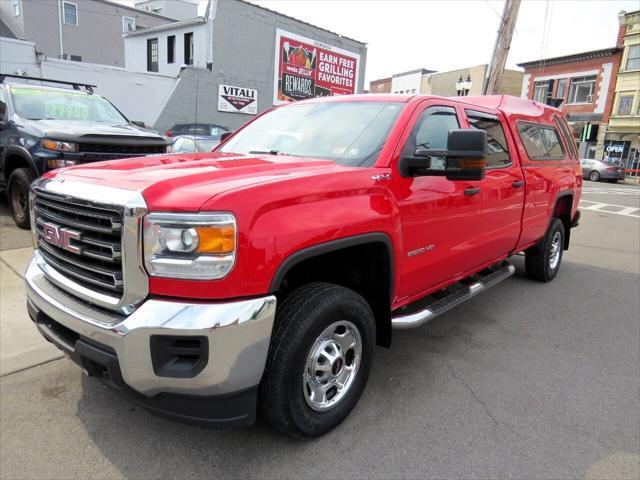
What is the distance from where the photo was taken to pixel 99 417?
8.86 feet

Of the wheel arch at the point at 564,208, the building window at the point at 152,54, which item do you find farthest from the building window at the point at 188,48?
the wheel arch at the point at 564,208

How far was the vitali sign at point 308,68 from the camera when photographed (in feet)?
84.3

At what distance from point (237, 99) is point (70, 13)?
674 inches

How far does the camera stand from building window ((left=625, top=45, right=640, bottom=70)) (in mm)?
34344

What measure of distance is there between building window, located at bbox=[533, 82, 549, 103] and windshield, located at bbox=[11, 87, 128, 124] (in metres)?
41.2

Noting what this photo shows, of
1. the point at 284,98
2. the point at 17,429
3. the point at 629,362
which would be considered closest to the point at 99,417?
the point at 17,429

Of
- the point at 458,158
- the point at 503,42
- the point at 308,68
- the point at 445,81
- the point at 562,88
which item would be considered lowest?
the point at 458,158

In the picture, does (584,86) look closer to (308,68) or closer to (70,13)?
(308,68)

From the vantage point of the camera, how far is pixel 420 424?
2.76 m

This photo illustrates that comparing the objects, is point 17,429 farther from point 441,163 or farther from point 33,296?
point 441,163

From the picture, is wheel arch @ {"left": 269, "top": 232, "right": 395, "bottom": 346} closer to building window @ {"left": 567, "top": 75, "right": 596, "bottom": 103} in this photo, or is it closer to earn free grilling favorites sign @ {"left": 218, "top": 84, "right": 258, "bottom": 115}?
earn free grilling favorites sign @ {"left": 218, "top": 84, "right": 258, "bottom": 115}

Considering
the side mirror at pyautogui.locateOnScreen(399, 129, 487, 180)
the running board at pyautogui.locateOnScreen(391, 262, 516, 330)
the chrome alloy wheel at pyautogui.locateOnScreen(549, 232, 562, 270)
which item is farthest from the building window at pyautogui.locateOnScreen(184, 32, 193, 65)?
the side mirror at pyautogui.locateOnScreen(399, 129, 487, 180)

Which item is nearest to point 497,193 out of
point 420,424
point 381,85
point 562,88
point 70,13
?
point 420,424

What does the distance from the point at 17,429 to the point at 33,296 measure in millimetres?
741
